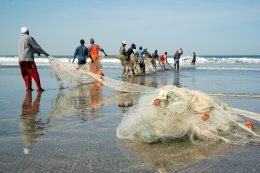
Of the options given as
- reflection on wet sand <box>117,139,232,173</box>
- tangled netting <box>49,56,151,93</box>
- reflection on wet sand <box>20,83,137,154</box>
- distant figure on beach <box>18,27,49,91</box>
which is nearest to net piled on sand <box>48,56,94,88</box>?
tangled netting <box>49,56,151,93</box>

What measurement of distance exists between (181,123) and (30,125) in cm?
239

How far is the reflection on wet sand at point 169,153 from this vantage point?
3102 mm

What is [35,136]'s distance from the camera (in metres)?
4.14

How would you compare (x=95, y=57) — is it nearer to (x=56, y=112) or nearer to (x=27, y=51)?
(x=27, y=51)

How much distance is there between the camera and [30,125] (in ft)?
15.8

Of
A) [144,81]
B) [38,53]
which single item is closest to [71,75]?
[38,53]

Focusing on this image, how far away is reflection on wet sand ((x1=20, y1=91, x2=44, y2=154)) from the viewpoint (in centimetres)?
389

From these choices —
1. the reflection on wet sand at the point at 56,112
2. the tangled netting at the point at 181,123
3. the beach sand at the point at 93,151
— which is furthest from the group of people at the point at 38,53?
the tangled netting at the point at 181,123

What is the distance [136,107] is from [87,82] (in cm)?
797

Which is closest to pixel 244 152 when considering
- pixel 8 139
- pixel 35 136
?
pixel 35 136

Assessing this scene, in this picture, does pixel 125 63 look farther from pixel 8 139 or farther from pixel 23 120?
pixel 8 139

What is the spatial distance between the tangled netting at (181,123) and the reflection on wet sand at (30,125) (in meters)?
1.13

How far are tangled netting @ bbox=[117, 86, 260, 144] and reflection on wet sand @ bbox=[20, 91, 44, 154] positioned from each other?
113 cm

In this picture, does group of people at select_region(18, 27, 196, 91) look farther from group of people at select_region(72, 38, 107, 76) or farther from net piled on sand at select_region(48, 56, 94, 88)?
net piled on sand at select_region(48, 56, 94, 88)
